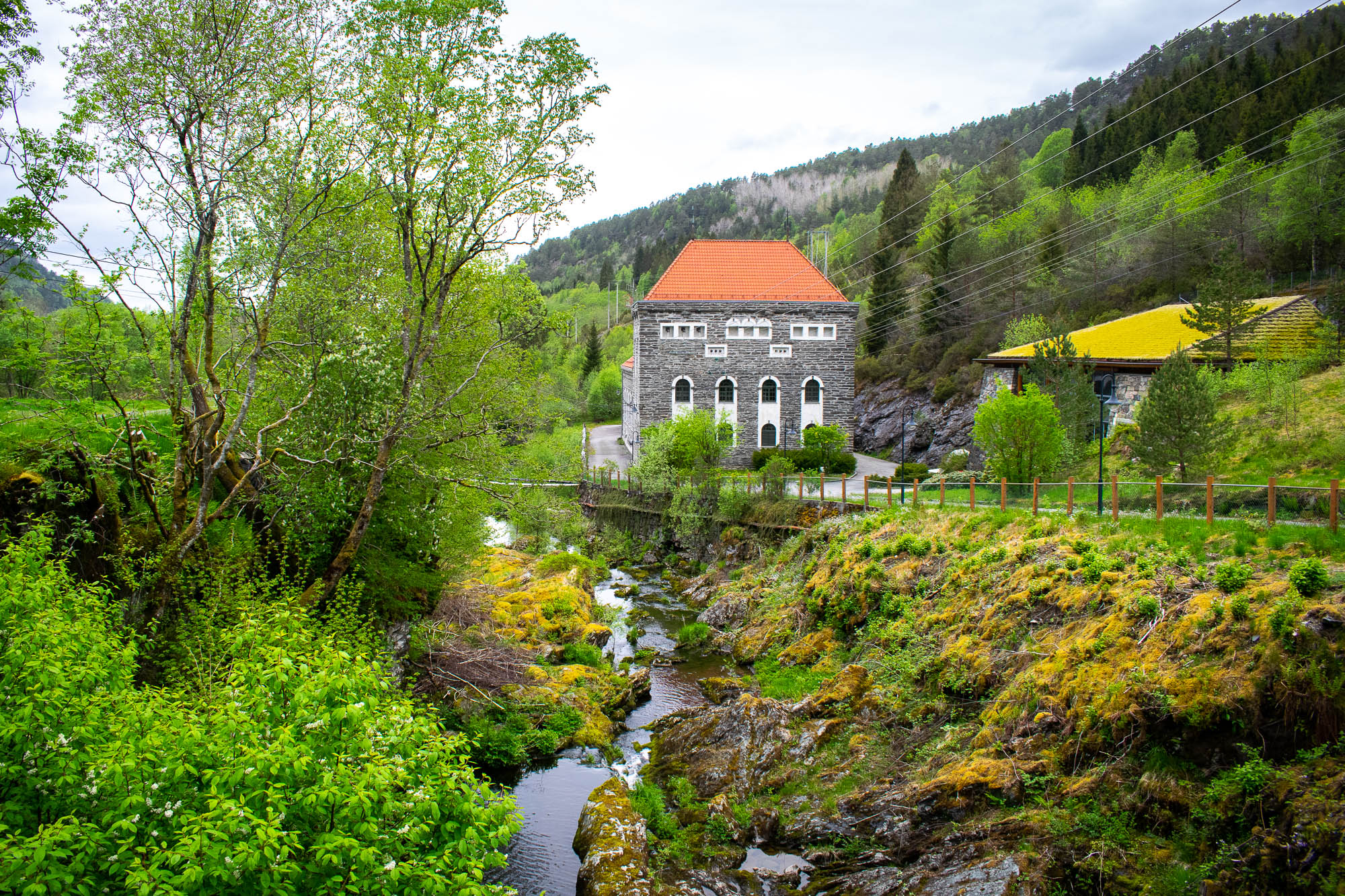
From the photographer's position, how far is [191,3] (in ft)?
37.1

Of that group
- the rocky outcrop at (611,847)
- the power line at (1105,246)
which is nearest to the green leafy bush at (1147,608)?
the rocky outcrop at (611,847)

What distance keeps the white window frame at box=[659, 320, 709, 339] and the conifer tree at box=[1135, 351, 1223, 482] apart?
23303 mm

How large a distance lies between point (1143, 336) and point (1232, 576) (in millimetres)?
26527

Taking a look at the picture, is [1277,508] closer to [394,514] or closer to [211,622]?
[394,514]

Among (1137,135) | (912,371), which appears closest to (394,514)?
(912,371)

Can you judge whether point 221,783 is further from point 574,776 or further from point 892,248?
point 892,248

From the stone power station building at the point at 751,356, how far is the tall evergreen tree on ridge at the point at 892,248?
68.5 feet

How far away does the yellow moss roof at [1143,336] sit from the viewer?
1169 inches

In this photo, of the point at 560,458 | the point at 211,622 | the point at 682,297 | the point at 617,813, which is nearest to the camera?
the point at 211,622

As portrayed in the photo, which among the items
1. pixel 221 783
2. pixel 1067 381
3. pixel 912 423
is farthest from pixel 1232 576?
pixel 912 423

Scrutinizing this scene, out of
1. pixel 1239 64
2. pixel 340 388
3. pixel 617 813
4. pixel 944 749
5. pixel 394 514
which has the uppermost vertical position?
pixel 1239 64

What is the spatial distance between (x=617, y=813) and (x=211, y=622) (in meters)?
6.16

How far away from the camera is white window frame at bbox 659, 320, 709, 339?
38875 millimetres

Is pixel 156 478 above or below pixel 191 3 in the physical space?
below
